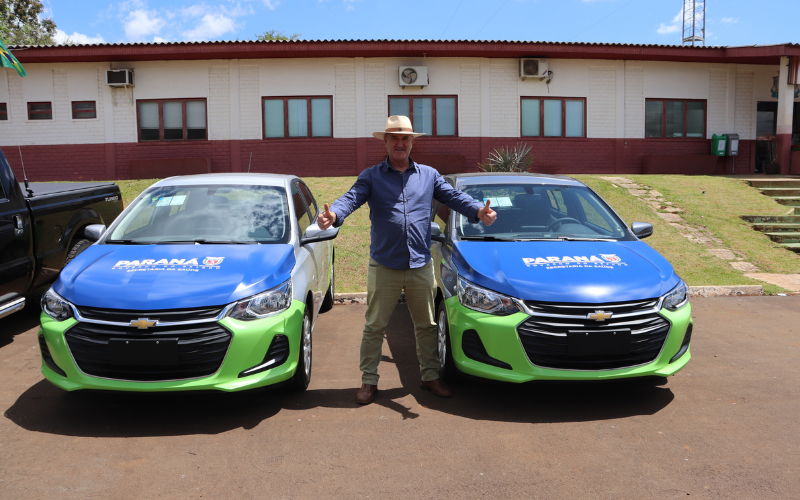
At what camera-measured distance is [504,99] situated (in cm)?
1822

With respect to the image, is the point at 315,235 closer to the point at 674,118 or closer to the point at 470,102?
the point at 470,102

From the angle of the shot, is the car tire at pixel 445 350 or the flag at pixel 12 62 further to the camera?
the flag at pixel 12 62

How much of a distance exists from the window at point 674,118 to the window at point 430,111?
5918 mm

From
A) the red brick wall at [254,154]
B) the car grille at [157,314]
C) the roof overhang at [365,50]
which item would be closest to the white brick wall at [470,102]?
the red brick wall at [254,154]

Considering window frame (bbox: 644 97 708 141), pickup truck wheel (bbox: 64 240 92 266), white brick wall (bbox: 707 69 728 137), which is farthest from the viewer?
white brick wall (bbox: 707 69 728 137)

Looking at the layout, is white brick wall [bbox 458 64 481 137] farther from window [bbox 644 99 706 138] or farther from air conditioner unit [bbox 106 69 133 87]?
air conditioner unit [bbox 106 69 133 87]

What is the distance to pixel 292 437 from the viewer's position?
391cm

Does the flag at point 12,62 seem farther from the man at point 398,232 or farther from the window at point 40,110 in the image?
the window at point 40,110

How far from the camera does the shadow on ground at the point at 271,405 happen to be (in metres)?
4.11

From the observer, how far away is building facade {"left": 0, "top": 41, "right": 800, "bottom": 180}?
17688 millimetres

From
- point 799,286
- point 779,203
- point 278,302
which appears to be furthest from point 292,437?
point 779,203

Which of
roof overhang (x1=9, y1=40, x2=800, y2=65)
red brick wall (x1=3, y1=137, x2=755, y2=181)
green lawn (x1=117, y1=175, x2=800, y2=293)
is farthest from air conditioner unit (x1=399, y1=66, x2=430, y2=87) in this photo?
green lawn (x1=117, y1=175, x2=800, y2=293)

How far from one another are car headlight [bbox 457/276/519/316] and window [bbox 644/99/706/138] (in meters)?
16.5

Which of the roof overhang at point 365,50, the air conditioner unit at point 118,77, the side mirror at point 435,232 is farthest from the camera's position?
the air conditioner unit at point 118,77
